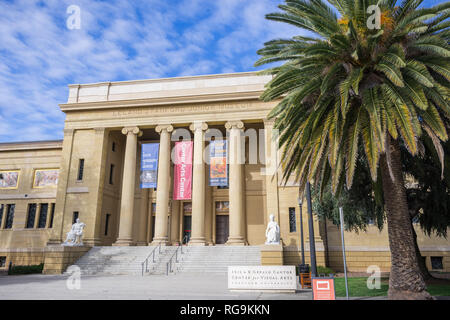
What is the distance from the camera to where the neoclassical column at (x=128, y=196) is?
29013 mm

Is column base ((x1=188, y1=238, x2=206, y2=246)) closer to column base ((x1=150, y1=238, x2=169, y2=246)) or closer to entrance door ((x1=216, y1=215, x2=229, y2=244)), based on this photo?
column base ((x1=150, y1=238, x2=169, y2=246))

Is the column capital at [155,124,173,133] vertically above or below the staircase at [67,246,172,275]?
above

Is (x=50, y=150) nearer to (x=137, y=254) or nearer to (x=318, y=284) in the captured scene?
(x=137, y=254)

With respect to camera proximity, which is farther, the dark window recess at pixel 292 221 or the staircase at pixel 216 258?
the dark window recess at pixel 292 221

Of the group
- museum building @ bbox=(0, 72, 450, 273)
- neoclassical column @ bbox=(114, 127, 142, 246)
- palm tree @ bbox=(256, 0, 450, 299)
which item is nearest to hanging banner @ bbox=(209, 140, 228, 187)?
museum building @ bbox=(0, 72, 450, 273)

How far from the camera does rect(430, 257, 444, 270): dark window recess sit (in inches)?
1072

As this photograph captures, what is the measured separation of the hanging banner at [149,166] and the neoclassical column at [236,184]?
21.6ft

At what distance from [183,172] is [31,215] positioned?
18.0 m

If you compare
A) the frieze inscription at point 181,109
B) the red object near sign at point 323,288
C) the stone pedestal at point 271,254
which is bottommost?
the red object near sign at point 323,288

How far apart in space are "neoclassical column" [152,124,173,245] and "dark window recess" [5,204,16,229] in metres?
17.2

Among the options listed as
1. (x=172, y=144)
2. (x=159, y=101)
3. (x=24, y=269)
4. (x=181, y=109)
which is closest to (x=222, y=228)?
(x=172, y=144)

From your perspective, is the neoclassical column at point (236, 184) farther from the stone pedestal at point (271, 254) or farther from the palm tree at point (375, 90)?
the palm tree at point (375, 90)

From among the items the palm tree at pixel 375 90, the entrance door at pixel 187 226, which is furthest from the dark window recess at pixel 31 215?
the palm tree at pixel 375 90
